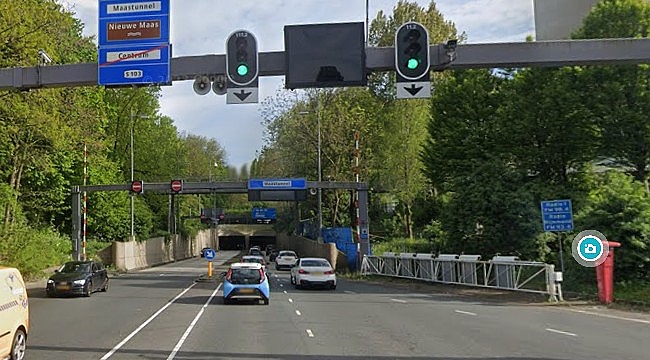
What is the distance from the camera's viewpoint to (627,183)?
25.1 m

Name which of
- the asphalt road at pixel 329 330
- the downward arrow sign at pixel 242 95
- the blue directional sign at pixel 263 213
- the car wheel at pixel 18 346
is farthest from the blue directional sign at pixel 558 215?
the blue directional sign at pixel 263 213

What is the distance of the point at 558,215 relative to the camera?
25391mm

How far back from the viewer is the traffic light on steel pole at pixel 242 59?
13.7 meters

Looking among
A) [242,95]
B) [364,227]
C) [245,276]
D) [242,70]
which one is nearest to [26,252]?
[245,276]

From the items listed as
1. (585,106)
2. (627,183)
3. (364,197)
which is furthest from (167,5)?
(364,197)

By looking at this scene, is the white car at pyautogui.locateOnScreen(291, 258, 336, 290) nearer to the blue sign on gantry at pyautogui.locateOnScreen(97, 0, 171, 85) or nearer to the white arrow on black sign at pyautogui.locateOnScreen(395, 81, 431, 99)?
the blue sign on gantry at pyautogui.locateOnScreen(97, 0, 171, 85)

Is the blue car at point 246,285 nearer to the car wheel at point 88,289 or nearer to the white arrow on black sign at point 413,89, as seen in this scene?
the car wheel at point 88,289

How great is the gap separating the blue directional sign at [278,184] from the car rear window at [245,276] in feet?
71.2

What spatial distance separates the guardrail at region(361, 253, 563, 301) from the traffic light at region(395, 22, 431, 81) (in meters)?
12.4

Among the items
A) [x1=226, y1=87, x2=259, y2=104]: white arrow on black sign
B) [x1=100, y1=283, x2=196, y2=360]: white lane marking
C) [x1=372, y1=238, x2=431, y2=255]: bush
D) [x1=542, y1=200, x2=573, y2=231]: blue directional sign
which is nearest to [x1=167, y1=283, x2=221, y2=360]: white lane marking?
[x1=100, y1=283, x2=196, y2=360]: white lane marking

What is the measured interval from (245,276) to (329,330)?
27.4 feet

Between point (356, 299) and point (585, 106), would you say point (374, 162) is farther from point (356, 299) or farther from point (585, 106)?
point (356, 299)

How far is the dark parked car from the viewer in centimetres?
2653

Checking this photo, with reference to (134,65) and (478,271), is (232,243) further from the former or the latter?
(134,65)
